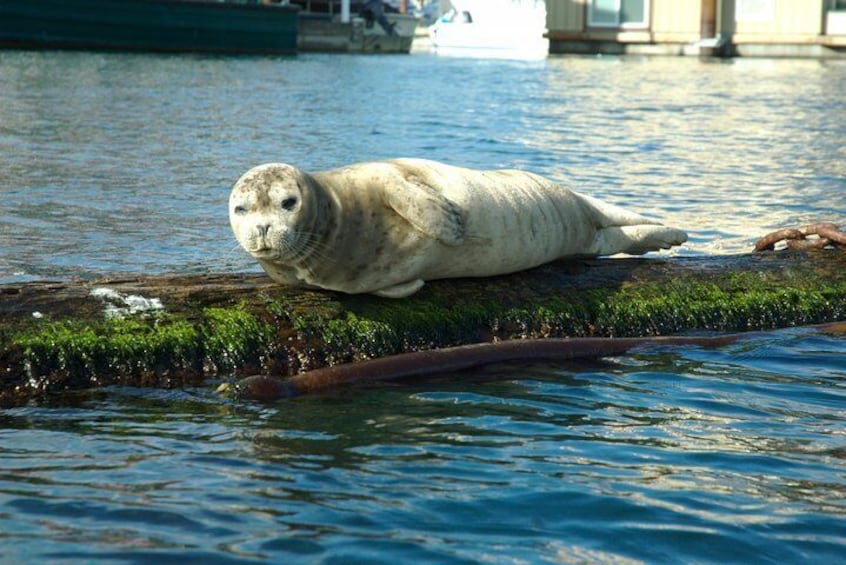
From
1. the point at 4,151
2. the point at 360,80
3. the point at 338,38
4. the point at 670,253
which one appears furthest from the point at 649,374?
the point at 338,38

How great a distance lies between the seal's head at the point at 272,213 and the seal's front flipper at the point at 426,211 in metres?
0.51

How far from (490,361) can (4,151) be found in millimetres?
12342

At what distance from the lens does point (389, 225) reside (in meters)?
6.75

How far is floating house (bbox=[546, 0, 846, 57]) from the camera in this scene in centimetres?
4438

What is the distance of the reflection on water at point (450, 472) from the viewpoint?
14.5 feet

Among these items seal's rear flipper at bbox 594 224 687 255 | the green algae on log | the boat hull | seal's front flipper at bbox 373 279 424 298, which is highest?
the boat hull

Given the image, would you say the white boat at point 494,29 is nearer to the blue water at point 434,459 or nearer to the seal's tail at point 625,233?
the blue water at point 434,459

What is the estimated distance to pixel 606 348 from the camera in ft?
22.7

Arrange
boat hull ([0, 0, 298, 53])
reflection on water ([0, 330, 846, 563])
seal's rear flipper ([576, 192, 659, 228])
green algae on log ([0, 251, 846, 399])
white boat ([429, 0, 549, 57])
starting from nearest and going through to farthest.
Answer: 1. reflection on water ([0, 330, 846, 563])
2. green algae on log ([0, 251, 846, 399])
3. seal's rear flipper ([576, 192, 659, 228])
4. boat hull ([0, 0, 298, 53])
5. white boat ([429, 0, 549, 57])

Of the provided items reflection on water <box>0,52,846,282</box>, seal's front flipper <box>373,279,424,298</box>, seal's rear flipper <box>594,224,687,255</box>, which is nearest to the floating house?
reflection on water <box>0,52,846,282</box>

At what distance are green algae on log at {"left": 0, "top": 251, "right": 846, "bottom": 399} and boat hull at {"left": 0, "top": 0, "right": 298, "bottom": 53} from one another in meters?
39.0

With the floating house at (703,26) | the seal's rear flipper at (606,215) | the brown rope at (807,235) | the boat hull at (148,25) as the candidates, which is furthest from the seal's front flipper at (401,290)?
the floating house at (703,26)

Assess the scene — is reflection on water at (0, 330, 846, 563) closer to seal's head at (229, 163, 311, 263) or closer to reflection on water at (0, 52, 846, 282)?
seal's head at (229, 163, 311, 263)

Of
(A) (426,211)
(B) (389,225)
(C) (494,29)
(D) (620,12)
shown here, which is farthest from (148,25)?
(A) (426,211)
